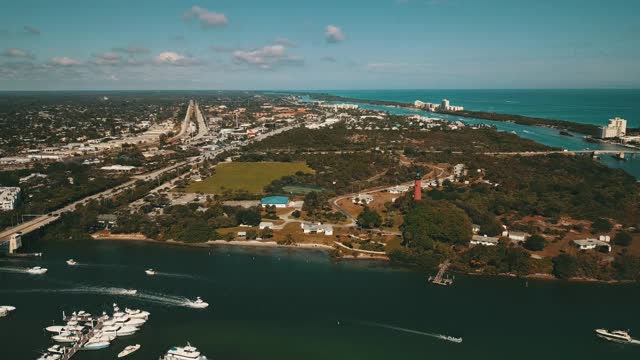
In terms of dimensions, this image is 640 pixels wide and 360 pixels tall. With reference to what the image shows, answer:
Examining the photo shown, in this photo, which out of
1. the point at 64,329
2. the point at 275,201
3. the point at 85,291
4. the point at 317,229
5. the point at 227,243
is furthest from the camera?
the point at 275,201

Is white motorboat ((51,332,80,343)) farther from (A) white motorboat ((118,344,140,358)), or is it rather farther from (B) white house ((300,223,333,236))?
(B) white house ((300,223,333,236))

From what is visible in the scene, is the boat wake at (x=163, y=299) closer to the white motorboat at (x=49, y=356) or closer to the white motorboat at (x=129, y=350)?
the white motorboat at (x=129, y=350)

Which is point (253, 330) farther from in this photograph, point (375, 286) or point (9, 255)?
point (9, 255)

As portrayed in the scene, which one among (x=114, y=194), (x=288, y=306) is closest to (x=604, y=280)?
(x=288, y=306)

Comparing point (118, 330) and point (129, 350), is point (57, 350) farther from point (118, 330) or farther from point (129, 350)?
point (129, 350)

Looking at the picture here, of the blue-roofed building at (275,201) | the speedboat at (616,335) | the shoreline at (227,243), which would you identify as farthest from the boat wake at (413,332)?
the blue-roofed building at (275,201)

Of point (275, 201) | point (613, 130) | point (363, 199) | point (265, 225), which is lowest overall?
point (265, 225)

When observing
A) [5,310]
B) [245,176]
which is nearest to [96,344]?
[5,310]
